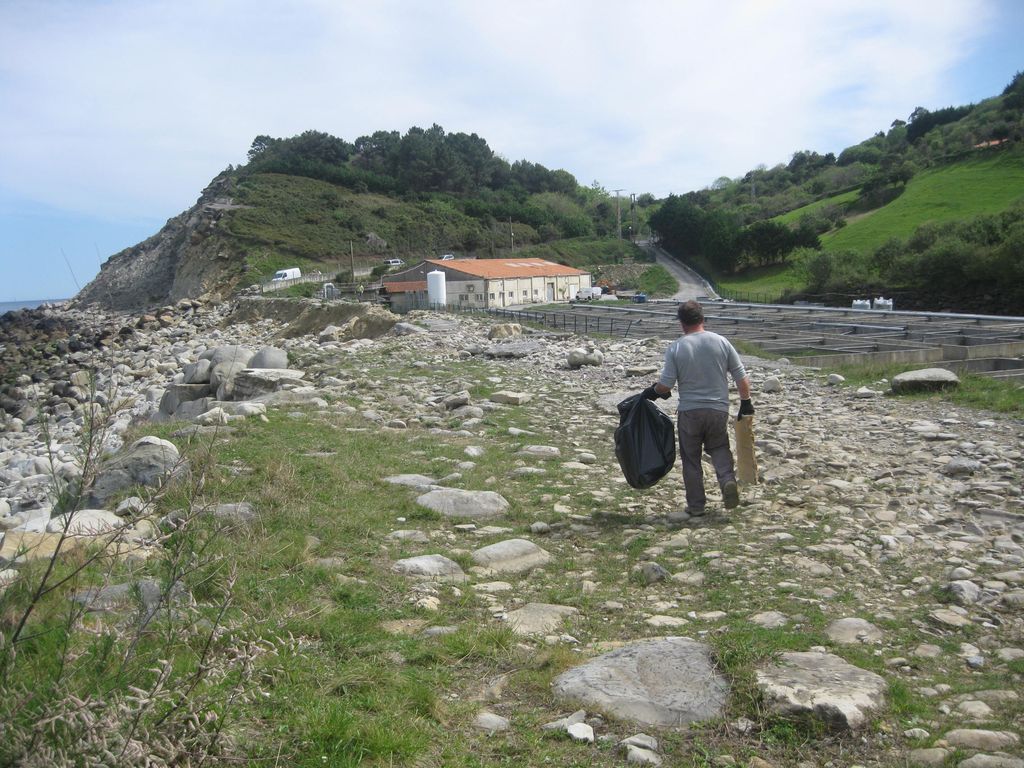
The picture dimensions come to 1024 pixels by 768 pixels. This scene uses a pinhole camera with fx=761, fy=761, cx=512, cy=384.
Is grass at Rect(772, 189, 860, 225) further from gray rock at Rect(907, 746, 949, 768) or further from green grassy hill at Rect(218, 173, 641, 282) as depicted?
gray rock at Rect(907, 746, 949, 768)

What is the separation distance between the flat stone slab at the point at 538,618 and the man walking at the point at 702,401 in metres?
2.05

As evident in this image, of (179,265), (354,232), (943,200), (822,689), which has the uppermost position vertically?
(354,232)

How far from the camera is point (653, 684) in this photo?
3293 mm

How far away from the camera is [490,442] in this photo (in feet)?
29.4

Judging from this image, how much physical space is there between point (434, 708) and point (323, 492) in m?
3.58

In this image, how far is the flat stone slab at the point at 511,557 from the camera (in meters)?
5.16

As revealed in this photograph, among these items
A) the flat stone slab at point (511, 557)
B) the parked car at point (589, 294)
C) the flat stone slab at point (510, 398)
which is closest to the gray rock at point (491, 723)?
the flat stone slab at point (511, 557)

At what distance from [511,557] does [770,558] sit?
1735mm

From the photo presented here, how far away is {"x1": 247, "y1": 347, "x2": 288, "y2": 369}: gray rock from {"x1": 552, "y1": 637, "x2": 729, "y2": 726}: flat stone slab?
13734mm

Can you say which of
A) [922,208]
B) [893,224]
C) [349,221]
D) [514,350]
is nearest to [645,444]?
[514,350]

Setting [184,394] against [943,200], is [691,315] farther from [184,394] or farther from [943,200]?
[943,200]

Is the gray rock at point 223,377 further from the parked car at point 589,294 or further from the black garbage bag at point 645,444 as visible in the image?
the parked car at point 589,294

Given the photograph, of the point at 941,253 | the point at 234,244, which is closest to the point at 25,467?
the point at 941,253

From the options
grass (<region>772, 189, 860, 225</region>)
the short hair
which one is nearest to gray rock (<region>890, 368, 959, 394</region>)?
the short hair
